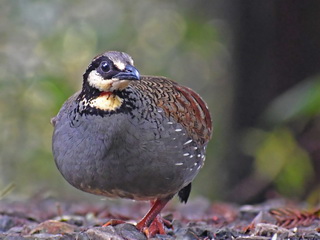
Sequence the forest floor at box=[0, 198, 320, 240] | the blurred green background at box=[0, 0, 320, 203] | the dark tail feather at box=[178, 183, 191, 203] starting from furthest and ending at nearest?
the blurred green background at box=[0, 0, 320, 203] < the dark tail feather at box=[178, 183, 191, 203] < the forest floor at box=[0, 198, 320, 240]

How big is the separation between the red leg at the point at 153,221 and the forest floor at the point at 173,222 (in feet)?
0.37

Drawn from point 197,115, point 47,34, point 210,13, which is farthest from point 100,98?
point 210,13

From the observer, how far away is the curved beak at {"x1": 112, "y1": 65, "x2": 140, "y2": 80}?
222 inches

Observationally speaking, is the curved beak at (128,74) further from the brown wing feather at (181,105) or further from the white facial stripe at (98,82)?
the brown wing feather at (181,105)

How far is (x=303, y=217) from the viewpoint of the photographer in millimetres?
6664

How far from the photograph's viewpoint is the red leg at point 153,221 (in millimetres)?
6000

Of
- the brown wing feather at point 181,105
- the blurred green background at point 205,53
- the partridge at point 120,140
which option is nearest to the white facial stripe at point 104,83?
the partridge at point 120,140

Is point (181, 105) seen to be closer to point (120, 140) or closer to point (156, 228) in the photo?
point (120, 140)

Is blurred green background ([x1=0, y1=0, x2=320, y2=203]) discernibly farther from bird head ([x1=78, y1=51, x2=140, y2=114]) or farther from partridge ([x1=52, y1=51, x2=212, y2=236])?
bird head ([x1=78, y1=51, x2=140, y2=114])

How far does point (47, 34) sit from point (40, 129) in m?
2.89

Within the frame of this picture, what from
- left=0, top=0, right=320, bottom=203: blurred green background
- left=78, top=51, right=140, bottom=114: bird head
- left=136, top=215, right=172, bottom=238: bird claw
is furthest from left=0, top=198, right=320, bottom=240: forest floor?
left=0, top=0, right=320, bottom=203: blurred green background

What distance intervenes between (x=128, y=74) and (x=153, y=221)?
1.30m

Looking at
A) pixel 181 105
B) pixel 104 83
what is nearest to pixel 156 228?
pixel 181 105

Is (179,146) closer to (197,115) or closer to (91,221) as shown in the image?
(197,115)
